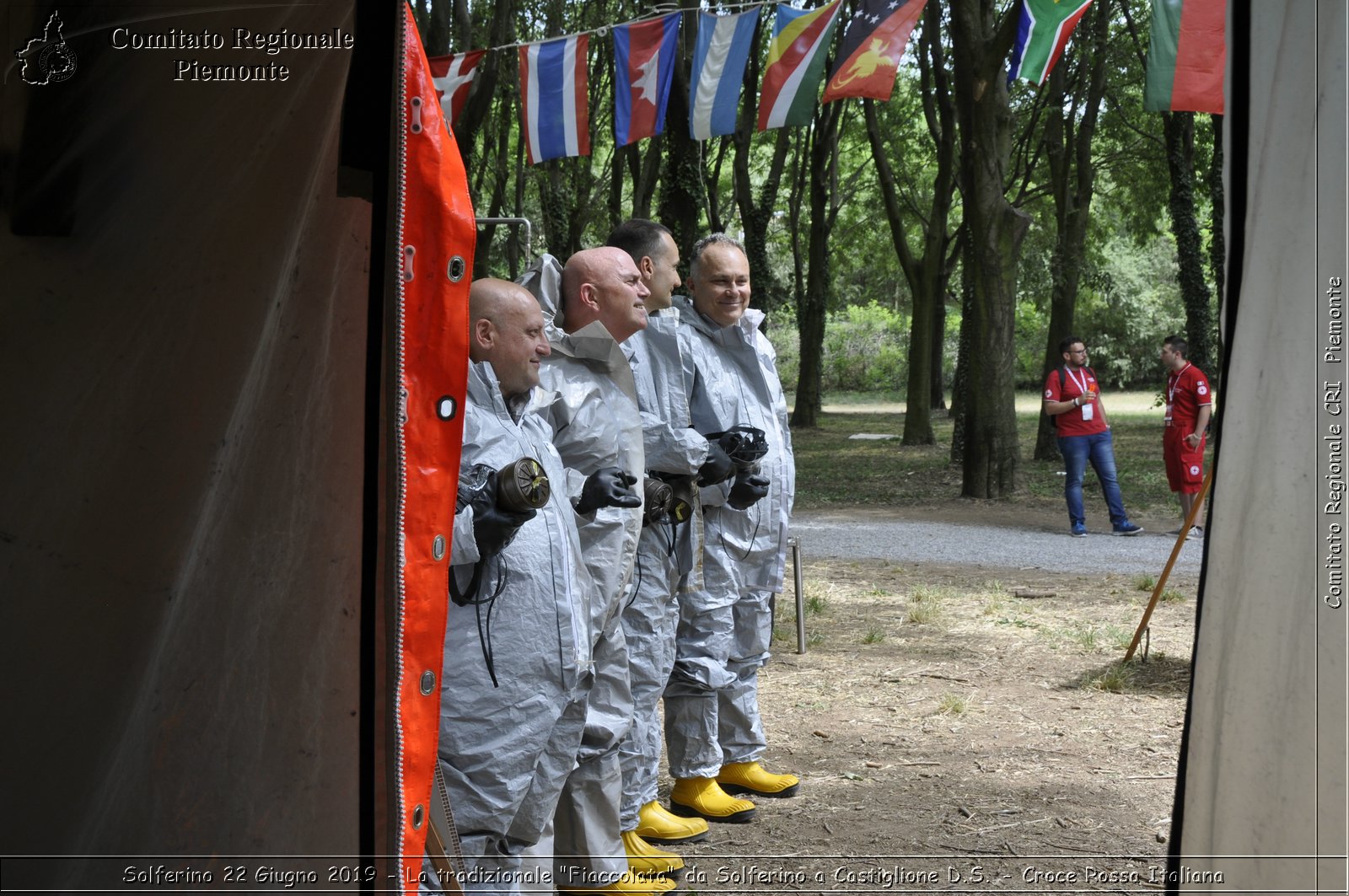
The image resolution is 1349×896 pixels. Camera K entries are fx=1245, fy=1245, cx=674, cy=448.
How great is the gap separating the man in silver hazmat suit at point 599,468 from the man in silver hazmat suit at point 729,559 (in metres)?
0.75

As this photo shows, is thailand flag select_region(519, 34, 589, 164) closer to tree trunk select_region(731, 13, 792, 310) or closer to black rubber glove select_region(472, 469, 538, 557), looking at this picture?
tree trunk select_region(731, 13, 792, 310)

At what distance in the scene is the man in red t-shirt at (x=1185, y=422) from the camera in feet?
37.8

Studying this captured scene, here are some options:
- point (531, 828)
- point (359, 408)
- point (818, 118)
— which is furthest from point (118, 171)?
point (818, 118)

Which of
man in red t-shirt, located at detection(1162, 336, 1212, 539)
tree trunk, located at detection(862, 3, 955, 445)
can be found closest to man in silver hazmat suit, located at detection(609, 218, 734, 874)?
man in red t-shirt, located at detection(1162, 336, 1212, 539)

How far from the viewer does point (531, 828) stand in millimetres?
2871

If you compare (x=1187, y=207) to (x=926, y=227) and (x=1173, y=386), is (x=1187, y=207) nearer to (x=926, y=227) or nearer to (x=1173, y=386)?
(x=1173, y=386)

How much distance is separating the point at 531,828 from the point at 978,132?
12.4 meters

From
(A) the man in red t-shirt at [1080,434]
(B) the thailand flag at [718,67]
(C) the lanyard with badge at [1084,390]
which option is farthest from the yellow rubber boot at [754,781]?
(C) the lanyard with badge at [1084,390]

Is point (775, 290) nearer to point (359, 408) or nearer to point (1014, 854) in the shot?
point (1014, 854)

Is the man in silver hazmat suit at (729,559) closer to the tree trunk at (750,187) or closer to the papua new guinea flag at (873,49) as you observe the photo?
the papua new guinea flag at (873,49)

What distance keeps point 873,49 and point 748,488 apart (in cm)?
637

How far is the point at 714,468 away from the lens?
14.5ft

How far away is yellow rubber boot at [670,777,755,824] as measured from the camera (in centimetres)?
472

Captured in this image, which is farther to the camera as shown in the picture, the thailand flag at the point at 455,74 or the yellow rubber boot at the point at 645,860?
the thailand flag at the point at 455,74
